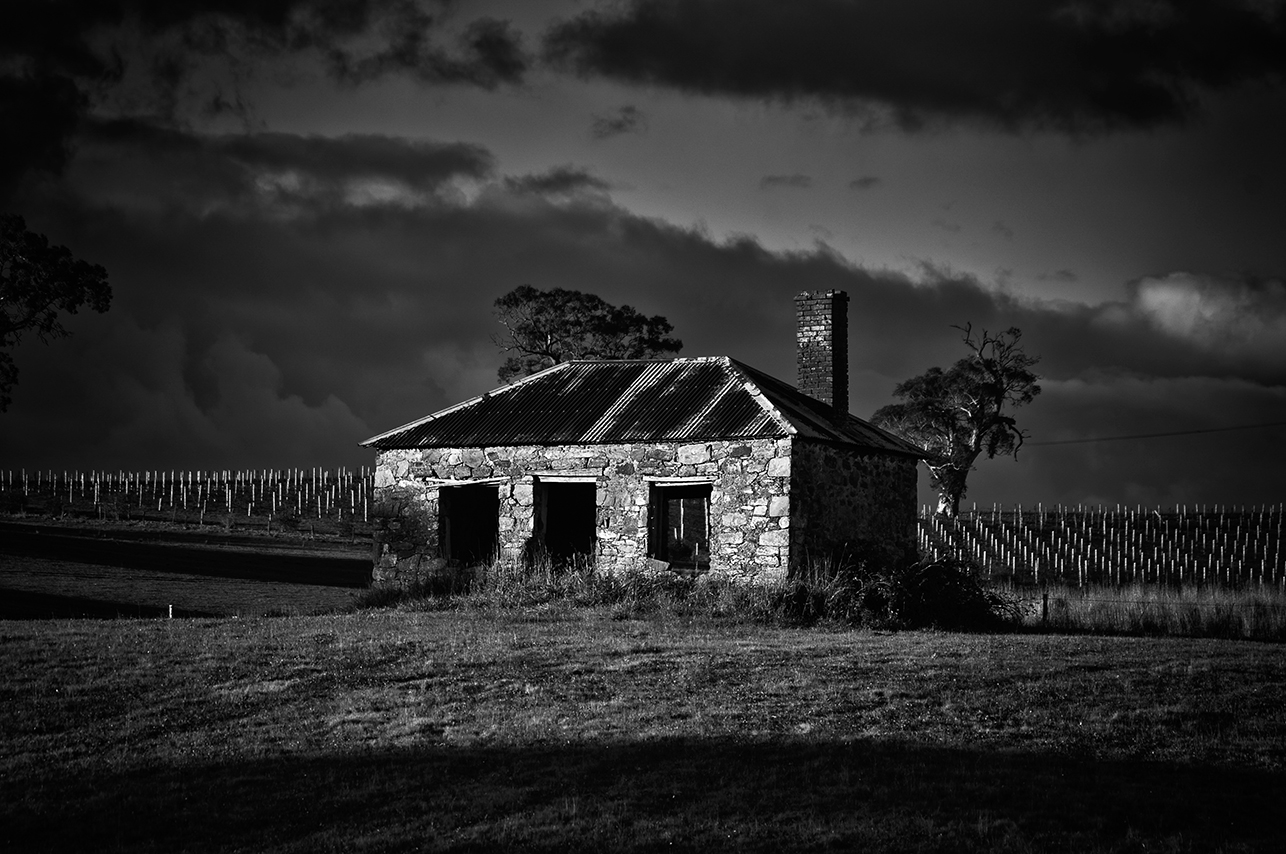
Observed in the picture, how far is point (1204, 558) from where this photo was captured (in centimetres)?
4300

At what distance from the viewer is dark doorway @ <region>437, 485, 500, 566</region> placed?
2252 centimetres

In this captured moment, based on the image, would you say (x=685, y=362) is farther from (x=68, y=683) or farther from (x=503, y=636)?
(x=68, y=683)

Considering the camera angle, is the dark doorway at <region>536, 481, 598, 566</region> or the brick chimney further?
the dark doorway at <region>536, 481, 598, 566</region>

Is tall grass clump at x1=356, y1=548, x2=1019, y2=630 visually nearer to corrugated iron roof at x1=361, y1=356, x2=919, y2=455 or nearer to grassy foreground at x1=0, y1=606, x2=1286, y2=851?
corrugated iron roof at x1=361, y1=356, x2=919, y2=455

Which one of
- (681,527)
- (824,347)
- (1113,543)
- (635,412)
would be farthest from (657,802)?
(1113,543)

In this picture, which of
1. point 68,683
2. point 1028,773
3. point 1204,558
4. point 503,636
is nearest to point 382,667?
point 503,636

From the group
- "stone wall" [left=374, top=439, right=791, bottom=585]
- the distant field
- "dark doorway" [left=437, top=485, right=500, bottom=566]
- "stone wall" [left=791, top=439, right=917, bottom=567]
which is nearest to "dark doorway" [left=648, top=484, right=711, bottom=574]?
"stone wall" [left=374, top=439, right=791, bottom=585]

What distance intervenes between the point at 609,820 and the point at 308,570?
27594 mm

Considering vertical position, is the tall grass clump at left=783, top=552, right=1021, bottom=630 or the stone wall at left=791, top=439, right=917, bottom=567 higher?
the stone wall at left=791, top=439, right=917, bottom=567

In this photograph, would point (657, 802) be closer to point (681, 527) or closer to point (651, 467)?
point (651, 467)

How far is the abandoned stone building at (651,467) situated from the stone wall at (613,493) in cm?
Answer: 2

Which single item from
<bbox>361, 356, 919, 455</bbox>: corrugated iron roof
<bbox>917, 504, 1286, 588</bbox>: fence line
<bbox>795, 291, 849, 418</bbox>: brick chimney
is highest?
<bbox>795, 291, 849, 418</bbox>: brick chimney

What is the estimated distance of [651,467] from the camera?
67.5 feet

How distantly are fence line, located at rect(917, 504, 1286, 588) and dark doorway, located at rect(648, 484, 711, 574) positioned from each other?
7496 mm
